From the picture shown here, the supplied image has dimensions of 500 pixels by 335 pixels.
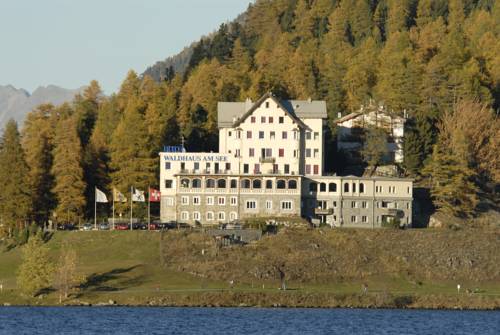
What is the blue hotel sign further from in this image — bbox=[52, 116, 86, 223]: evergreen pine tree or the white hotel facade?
bbox=[52, 116, 86, 223]: evergreen pine tree

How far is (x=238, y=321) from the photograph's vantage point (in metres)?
94.0

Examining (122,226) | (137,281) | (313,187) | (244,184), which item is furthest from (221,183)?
(137,281)

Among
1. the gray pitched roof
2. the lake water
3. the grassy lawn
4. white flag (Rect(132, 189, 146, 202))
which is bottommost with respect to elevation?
the lake water

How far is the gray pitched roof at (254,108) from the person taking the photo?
461 feet

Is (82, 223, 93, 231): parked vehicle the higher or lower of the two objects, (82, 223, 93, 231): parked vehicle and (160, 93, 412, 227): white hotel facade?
the lower

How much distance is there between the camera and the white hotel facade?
133m

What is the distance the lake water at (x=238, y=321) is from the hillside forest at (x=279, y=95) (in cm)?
3374

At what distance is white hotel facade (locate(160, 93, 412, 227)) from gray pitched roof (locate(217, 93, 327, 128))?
0.20 metres

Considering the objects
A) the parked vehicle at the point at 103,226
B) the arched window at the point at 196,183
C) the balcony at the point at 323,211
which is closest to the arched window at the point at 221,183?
the arched window at the point at 196,183

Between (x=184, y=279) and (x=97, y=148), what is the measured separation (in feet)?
112

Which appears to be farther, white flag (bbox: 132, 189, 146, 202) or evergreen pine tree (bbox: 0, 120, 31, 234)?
evergreen pine tree (bbox: 0, 120, 31, 234)

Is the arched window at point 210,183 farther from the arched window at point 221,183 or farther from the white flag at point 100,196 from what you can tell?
the white flag at point 100,196

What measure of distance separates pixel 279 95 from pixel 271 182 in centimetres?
3299

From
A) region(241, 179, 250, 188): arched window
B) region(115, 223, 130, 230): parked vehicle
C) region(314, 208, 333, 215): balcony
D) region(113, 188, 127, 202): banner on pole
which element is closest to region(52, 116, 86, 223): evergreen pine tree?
region(115, 223, 130, 230): parked vehicle
